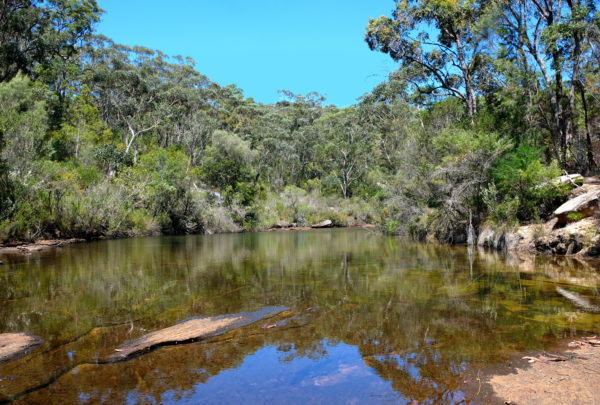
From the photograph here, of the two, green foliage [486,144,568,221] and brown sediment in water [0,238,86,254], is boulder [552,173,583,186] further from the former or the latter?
brown sediment in water [0,238,86,254]

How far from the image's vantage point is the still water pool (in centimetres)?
398

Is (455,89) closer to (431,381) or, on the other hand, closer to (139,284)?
(139,284)

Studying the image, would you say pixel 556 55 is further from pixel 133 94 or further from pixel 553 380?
pixel 133 94

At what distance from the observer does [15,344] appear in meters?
5.30

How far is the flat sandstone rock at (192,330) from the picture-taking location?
510cm

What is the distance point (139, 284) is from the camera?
9.76 meters

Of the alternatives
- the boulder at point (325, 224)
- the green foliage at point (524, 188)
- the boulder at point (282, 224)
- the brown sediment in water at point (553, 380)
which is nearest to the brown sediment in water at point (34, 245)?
the brown sediment in water at point (553, 380)

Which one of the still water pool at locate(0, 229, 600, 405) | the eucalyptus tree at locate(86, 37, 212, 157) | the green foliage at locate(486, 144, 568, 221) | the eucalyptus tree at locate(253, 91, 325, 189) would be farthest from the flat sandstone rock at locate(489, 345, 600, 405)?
the eucalyptus tree at locate(253, 91, 325, 189)

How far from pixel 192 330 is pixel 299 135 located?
170 ft

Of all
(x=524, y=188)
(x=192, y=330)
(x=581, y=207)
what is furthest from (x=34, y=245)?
(x=581, y=207)

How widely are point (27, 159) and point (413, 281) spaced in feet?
67.3

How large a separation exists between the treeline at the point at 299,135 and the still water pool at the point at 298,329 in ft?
30.1

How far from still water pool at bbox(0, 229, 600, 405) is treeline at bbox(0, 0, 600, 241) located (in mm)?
9185

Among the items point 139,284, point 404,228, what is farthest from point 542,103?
point 139,284
